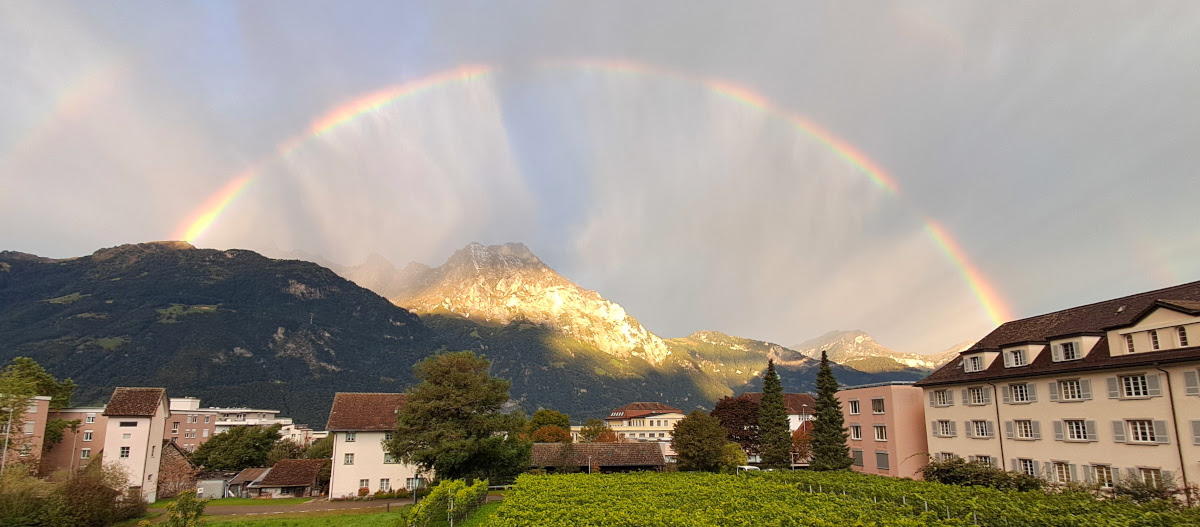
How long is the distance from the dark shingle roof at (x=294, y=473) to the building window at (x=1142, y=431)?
6741 cm

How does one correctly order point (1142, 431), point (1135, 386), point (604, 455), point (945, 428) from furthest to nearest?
point (604, 455) < point (945, 428) < point (1135, 386) < point (1142, 431)

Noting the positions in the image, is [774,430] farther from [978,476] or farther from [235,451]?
[235,451]

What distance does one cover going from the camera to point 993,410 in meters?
41.0

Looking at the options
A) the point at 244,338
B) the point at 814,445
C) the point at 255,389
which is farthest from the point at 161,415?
the point at 244,338

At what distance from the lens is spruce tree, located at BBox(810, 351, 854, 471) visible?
2085 inches

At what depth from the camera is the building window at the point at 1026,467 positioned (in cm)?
3691

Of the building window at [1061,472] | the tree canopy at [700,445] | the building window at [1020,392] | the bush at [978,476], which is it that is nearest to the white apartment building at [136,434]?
the tree canopy at [700,445]

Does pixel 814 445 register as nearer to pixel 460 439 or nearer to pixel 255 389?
pixel 460 439

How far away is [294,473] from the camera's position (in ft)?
198

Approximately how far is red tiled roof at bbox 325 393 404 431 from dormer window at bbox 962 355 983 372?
49.7m

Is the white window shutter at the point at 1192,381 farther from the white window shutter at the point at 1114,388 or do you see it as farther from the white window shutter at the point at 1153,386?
the white window shutter at the point at 1114,388

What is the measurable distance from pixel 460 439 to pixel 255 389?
14730cm

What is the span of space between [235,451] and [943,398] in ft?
283

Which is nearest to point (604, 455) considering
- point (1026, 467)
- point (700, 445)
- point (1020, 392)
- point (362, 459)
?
point (700, 445)
